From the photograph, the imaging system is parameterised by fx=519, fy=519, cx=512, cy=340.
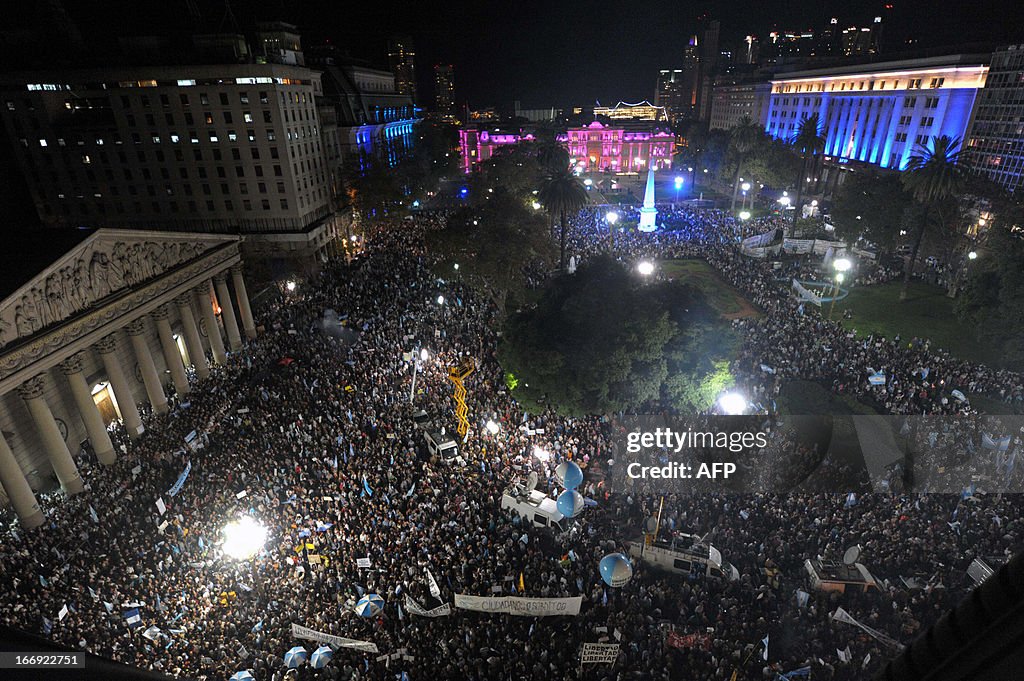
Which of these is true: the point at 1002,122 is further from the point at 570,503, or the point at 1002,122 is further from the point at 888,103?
the point at 570,503

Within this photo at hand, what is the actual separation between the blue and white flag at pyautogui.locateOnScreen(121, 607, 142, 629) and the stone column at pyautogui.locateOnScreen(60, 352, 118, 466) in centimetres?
1338

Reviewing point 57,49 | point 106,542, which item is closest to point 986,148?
point 106,542

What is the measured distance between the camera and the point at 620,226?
76438 mm

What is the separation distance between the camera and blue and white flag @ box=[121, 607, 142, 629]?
17220 mm

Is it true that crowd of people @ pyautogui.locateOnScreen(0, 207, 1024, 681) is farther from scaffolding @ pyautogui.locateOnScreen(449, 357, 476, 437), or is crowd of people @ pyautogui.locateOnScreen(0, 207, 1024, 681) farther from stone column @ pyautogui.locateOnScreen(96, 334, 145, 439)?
stone column @ pyautogui.locateOnScreen(96, 334, 145, 439)

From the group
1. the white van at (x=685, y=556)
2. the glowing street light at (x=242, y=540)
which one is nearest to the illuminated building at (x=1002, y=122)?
the white van at (x=685, y=556)

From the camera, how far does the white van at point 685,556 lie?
19.1 m

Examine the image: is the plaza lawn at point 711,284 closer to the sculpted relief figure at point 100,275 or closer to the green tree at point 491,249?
the green tree at point 491,249

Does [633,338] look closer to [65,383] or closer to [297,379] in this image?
[297,379]

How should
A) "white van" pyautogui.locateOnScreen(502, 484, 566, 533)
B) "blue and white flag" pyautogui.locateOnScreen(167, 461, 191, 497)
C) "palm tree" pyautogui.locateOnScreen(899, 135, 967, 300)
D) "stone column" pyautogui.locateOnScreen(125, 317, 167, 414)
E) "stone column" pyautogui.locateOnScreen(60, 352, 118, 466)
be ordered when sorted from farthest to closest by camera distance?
"palm tree" pyautogui.locateOnScreen(899, 135, 967, 300) → "stone column" pyautogui.locateOnScreen(125, 317, 167, 414) → "stone column" pyautogui.locateOnScreen(60, 352, 118, 466) → "blue and white flag" pyautogui.locateOnScreen(167, 461, 191, 497) → "white van" pyautogui.locateOnScreen(502, 484, 566, 533)

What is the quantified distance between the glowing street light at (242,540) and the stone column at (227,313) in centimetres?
2299

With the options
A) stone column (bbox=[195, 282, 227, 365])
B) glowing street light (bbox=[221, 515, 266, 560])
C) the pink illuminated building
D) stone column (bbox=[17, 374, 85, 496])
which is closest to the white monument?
stone column (bbox=[195, 282, 227, 365])

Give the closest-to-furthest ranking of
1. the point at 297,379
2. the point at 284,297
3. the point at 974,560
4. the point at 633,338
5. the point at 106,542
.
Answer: the point at 974,560 → the point at 106,542 → the point at 633,338 → the point at 297,379 → the point at 284,297

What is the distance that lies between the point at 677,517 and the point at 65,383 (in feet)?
107
